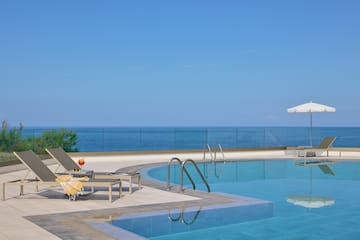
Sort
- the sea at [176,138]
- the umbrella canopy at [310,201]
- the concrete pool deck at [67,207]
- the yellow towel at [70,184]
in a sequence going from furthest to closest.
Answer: the sea at [176,138], the umbrella canopy at [310,201], the yellow towel at [70,184], the concrete pool deck at [67,207]

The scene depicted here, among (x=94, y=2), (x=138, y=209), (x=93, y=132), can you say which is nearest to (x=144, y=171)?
(x=138, y=209)

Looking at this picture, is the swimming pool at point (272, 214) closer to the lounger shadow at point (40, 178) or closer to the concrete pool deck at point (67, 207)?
the concrete pool deck at point (67, 207)

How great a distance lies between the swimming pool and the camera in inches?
264

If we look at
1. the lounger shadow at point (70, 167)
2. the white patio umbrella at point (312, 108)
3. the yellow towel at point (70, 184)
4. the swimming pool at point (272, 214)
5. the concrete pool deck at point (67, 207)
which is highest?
the white patio umbrella at point (312, 108)

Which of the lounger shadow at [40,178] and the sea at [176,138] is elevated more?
the sea at [176,138]

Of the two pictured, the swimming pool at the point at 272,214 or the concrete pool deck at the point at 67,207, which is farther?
the swimming pool at the point at 272,214

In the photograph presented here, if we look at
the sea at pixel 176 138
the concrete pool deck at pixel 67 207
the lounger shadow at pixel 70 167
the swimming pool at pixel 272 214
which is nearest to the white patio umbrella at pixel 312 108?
the sea at pixel 176 138

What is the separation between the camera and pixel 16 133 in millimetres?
15766

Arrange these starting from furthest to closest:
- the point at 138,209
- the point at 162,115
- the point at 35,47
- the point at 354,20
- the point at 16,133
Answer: the point at 162,115 → the point at 35,47 → the point at 354,20 → the point at 16,133 → the point at 138,209

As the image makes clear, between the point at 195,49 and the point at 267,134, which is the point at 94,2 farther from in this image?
the point at 267,134

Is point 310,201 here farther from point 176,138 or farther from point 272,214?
point 176,138

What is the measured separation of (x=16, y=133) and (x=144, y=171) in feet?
15.8

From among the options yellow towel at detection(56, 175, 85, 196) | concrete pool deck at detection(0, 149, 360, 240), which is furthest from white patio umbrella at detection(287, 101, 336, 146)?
yellow towel at detection(56, 175, 85, 196)

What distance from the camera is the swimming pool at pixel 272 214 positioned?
22.0 ft
